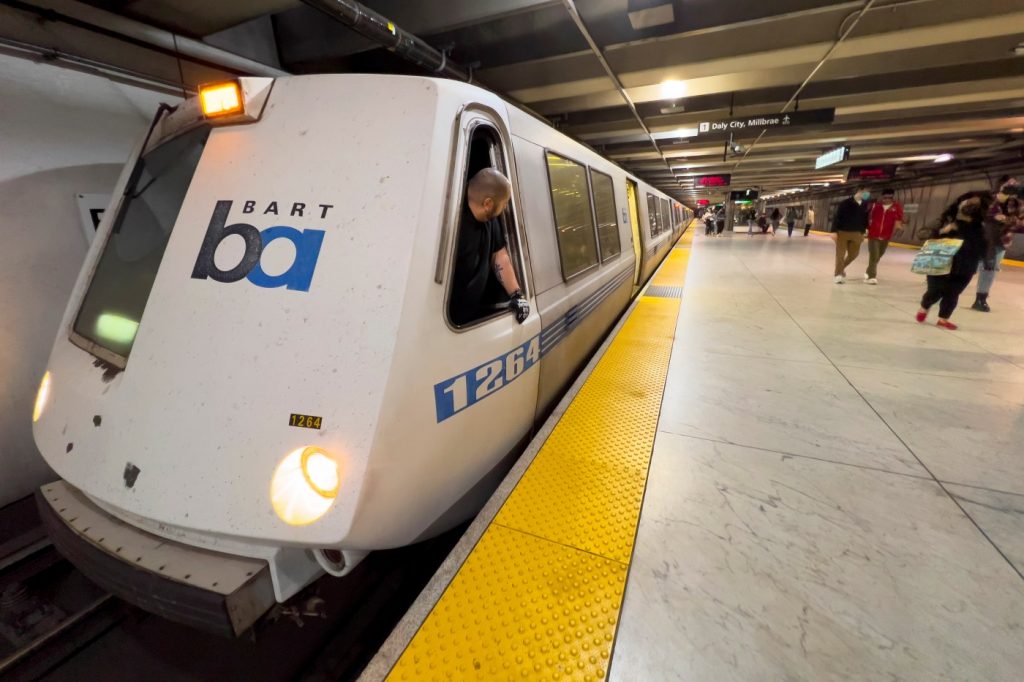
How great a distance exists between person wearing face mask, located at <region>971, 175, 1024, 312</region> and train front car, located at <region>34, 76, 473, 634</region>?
6950 mm

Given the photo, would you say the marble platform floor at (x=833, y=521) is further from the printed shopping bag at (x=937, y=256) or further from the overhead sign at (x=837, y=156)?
the overhead sign at (x=837, y=156)

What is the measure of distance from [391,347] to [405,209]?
1.80 ft

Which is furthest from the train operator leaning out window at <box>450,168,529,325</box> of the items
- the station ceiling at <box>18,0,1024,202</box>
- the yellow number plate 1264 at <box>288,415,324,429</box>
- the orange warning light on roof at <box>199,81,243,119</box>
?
the station ceiling at <box>18,0,1024,202</box>

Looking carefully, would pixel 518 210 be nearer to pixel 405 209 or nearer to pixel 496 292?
pixel 496 292

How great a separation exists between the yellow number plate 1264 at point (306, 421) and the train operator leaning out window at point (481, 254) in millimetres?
676

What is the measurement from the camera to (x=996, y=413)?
276cm

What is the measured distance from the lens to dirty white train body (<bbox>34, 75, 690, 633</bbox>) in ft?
4.35

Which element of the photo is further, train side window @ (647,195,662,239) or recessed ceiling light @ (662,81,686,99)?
train side window @ (647,195,662,239)

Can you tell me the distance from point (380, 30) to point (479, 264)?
114 inches

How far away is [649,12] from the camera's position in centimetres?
427

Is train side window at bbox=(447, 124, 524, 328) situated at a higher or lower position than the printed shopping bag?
higher

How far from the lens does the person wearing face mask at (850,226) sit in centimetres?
741

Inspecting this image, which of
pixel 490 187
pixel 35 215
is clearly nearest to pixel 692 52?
pixel 490 187

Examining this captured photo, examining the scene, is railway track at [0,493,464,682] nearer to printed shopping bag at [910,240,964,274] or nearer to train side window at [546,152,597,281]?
train side window at [546,152,597,281]
